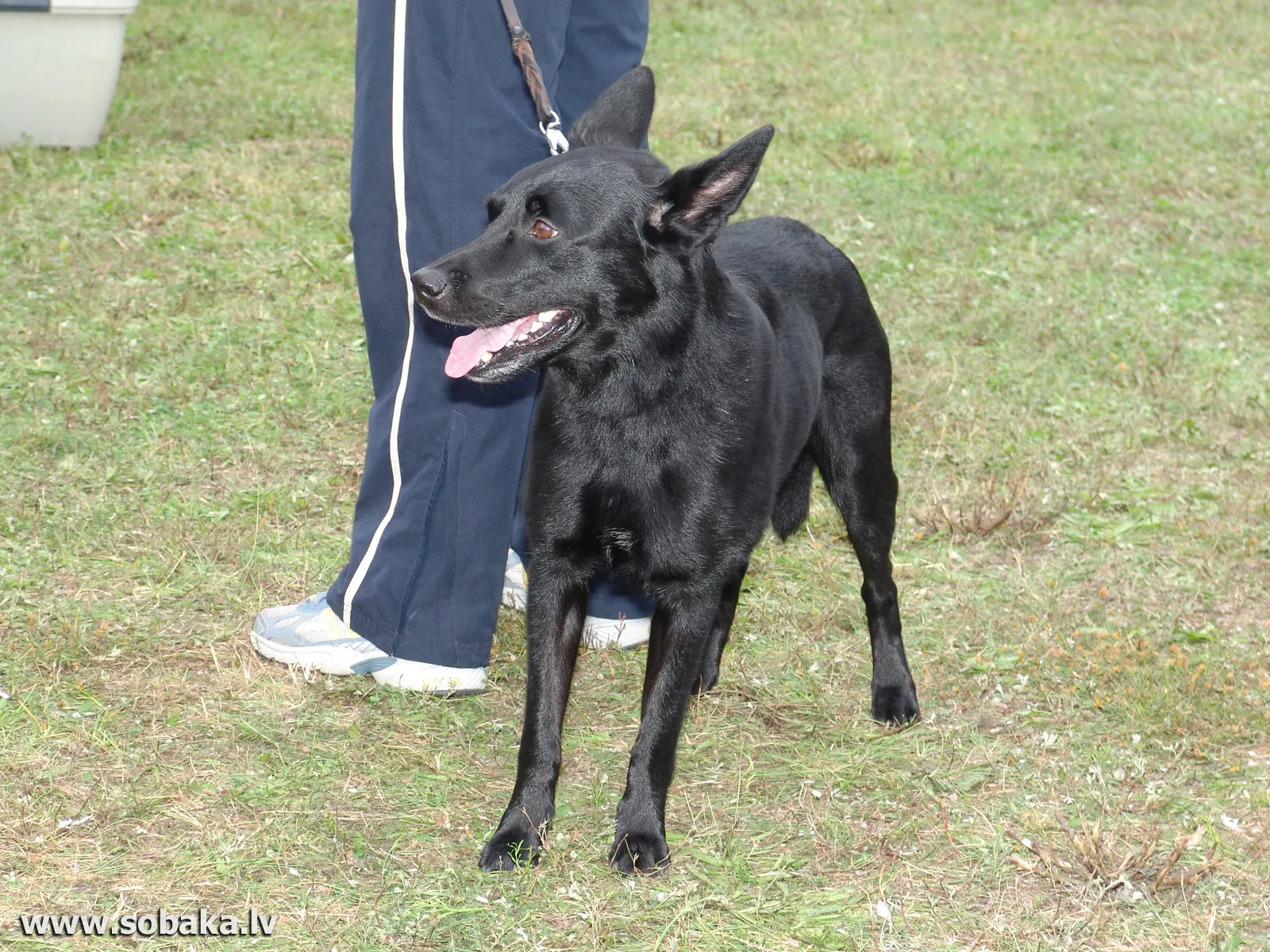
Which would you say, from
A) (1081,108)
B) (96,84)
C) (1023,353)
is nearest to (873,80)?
(1081,108)

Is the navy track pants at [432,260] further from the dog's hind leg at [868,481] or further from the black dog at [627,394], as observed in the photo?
the dog's hind leg at [868,481]

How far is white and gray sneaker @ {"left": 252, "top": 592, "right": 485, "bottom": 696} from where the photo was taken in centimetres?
346

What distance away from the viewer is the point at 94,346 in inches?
210

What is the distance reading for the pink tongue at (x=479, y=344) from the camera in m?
2.84

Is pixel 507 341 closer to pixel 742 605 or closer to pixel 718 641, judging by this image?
pixel 718 641

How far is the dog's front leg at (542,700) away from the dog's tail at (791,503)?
82 centimetres

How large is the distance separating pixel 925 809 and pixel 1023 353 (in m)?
3.15

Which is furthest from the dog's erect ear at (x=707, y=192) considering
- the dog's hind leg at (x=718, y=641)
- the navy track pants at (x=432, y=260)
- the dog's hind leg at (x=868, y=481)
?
the dog's hind leg at (x=718, y=641)

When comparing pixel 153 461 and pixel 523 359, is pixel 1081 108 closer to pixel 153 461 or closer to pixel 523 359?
pixel 153 461

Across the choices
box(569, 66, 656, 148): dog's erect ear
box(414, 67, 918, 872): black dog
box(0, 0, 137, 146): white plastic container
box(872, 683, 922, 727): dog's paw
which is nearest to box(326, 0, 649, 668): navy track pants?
box(569, 66, 656, 148): dog's erect ear

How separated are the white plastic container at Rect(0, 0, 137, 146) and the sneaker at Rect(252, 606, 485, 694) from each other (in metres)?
4.53

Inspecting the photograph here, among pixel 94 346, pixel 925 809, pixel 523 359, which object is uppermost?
pixel 523 359

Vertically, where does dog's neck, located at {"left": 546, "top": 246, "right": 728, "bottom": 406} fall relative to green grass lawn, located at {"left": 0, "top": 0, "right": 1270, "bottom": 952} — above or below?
above

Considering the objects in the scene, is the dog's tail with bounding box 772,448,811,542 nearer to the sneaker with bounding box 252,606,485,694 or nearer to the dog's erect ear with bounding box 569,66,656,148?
the sneaker with bounding box 252,606,485,694
